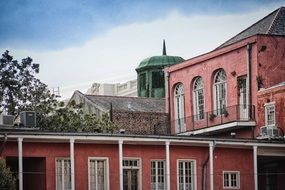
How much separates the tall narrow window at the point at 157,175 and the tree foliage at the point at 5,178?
26.5ft

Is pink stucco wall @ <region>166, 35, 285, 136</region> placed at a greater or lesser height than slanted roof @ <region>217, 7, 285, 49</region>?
lesser

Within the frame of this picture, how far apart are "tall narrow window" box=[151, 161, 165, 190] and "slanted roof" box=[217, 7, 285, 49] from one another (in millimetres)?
12476

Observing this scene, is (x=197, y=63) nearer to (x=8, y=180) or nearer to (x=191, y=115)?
(x=191, y=115)

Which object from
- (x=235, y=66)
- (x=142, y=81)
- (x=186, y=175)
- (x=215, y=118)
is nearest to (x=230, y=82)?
(x=235, y=66)

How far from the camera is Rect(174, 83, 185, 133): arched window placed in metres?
53.7

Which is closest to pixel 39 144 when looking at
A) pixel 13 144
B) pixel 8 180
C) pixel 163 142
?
pixel 13 144

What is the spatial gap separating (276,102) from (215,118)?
233 inches

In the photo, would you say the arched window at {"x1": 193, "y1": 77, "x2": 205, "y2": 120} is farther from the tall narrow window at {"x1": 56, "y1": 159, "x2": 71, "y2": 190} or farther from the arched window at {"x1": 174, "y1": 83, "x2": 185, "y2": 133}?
the tall narrow window at {"x1": 56, "y1": 159, "x2": 71, "y2": 190}

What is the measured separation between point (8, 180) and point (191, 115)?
67.4ft

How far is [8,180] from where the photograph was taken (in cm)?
3412

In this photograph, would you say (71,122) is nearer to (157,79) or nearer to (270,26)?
(270,26)

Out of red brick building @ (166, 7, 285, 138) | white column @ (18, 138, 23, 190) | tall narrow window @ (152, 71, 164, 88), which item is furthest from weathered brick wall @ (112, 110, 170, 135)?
white column @ (18, 138, 23, 190)

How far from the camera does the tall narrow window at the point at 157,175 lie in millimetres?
40031

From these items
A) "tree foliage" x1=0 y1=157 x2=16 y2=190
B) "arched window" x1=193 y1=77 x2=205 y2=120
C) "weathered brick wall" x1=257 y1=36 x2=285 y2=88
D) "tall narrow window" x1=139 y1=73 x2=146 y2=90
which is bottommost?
"tree foliage" x1=0 y1=157 x2=16 y2=190
